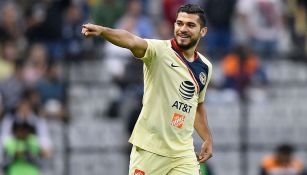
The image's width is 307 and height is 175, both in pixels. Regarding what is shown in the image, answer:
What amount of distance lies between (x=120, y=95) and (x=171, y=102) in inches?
235

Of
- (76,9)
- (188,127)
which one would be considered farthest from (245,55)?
(188,127)

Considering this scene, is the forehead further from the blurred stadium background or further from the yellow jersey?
the blurred stadium background

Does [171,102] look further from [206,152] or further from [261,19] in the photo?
[261,19]

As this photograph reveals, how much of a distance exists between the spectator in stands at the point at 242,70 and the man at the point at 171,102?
5.92 m

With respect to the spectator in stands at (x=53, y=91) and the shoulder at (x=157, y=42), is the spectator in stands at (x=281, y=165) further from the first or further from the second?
the shoulder at (x=157, y=42)

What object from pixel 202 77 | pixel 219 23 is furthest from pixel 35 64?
pixel 202 77

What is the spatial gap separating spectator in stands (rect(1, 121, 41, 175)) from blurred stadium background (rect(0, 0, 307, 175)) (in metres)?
0.27

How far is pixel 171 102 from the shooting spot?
1057 centimetres

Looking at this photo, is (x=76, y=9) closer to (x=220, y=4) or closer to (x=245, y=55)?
(x=220, y=4)

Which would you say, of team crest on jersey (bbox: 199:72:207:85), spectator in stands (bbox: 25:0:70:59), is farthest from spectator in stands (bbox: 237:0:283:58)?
team crest on jersey (bbox: 199:72:207:85)

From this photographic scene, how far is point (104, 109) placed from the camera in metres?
16.8

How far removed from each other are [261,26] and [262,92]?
6.91 ft

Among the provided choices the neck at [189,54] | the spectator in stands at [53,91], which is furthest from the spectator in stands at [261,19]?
the neck at [189,54]

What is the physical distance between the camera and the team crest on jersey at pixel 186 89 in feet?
34.7
